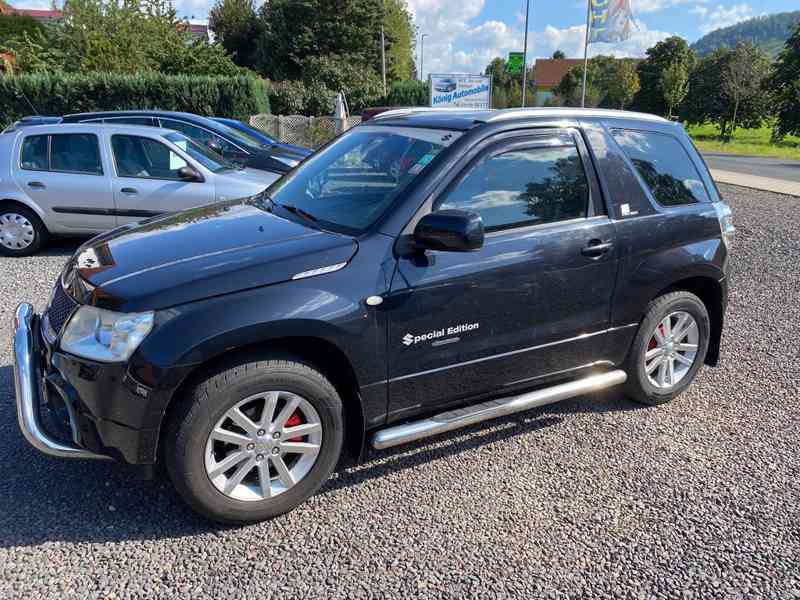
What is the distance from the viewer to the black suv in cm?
266

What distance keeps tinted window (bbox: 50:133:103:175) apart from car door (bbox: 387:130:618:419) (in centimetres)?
623

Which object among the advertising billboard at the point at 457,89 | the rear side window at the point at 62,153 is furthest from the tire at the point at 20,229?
the advertising billboard at the point at 457,89

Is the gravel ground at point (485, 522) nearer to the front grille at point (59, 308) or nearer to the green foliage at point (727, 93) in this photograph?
the front grille at point (59, 308)

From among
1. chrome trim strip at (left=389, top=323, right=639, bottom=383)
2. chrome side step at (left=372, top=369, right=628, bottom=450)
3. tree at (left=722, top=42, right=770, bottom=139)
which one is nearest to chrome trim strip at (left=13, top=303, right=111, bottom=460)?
chrome side step at (left=372, top=369, right=628, bottom=450)

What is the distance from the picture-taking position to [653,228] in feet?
12.4

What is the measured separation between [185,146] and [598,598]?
23.2ft

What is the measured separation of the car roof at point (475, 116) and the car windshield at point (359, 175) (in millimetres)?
74

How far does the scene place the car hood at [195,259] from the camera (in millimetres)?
2668

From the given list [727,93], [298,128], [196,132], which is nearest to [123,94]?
[298,128]

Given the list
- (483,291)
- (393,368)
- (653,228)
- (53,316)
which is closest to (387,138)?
(483,291)

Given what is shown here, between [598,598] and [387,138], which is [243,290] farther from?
[598,598]

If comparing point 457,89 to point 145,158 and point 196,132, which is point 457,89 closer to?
point 196,132

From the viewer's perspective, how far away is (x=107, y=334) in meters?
2.64

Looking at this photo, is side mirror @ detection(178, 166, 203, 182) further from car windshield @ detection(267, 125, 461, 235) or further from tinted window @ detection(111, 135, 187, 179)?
car windshield @ detection(267, 125, 461, 235)
